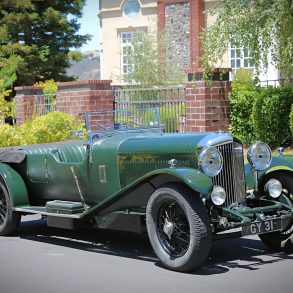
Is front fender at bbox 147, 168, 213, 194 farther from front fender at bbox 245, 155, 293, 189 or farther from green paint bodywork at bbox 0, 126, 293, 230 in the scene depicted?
front fender at bbox 245, 155, 293, 189

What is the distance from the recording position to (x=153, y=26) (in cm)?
3347

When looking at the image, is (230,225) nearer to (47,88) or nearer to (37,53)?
(47,88)

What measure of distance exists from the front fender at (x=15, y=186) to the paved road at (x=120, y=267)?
0.48m

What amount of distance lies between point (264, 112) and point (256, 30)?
78.1 inches

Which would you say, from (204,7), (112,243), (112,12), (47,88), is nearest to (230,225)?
(112,243)

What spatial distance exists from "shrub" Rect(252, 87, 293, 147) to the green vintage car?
7.85 metres

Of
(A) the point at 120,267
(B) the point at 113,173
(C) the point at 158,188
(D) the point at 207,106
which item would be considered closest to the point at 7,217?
(B) the point at 113,173

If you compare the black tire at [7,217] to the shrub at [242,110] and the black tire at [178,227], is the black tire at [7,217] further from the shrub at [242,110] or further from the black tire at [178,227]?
the shrub at [242,110]

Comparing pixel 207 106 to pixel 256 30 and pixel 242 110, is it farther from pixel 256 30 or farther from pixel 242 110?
pixel 256 30

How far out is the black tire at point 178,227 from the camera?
245 inches

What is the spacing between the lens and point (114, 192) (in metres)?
7.61

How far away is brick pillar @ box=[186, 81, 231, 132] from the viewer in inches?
632

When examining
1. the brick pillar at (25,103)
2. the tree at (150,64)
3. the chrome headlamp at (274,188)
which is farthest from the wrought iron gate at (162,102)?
the chrome headlamp at (274,188)

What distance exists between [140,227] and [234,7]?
1017cm
